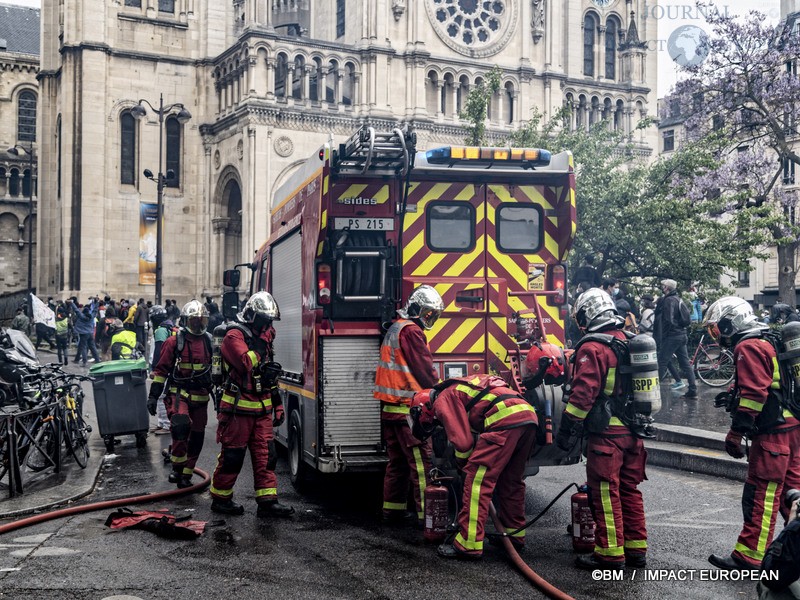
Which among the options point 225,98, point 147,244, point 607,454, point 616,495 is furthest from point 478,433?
point 225,98

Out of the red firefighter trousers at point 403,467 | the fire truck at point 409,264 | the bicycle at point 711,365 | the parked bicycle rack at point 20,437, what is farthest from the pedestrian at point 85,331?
the red firefighter trousers at point 403,467

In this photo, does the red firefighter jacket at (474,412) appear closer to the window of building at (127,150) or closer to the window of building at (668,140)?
the window of building at (127,150)

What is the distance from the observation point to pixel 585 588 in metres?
5.86

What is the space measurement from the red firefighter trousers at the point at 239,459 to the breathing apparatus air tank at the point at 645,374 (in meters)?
3.27

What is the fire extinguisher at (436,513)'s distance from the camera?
271 inches

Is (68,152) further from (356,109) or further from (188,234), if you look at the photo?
(356,109)

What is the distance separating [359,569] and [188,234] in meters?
35.8

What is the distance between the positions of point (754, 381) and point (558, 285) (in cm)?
287

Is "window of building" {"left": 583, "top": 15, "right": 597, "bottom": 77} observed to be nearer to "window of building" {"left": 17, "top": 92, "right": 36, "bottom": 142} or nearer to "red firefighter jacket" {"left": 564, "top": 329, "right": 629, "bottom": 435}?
"window of building" {"left": 17, "top": 92, "right": 36, "bottom": 142}

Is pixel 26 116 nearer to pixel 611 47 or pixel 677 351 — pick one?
pixel 611 47

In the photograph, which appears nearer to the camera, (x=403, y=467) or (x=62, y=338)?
(x=403, y=467)

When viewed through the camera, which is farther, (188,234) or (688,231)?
(188,234)

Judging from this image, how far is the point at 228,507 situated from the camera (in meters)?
8.02

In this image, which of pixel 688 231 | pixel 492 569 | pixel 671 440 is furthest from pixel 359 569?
pixel 688 231
